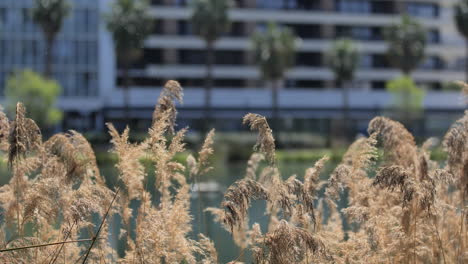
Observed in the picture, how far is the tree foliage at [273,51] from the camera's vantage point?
163 ft

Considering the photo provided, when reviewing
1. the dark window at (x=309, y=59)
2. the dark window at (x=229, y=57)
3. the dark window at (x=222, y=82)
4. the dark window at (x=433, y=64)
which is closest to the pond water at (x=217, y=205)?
the dark window at (x=222, y=82)

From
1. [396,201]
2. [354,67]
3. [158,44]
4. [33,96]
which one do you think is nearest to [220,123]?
[158,44]

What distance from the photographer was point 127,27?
155 feet

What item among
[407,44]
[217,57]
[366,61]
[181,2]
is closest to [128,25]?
[181,2]

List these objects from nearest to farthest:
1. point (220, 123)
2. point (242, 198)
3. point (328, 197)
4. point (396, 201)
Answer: point (242, 198)
point (328, 197)
point (396, 201)
point (220, 123)

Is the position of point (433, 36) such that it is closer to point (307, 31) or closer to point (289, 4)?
point (307, 31)

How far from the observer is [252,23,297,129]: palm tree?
163 ft

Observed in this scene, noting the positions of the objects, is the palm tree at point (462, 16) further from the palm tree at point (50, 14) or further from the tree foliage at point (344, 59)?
the palm tree at point (50, 14)

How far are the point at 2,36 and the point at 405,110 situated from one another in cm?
3201

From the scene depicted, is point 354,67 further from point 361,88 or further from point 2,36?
point 2,36

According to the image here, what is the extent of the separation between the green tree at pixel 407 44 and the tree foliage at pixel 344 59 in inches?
117

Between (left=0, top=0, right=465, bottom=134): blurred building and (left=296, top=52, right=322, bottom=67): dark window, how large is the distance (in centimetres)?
8

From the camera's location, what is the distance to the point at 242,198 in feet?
13.0

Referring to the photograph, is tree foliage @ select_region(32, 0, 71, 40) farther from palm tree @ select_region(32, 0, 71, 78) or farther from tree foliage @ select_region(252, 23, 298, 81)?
tree foliage @ select_region(252, 23, 298, 81)
